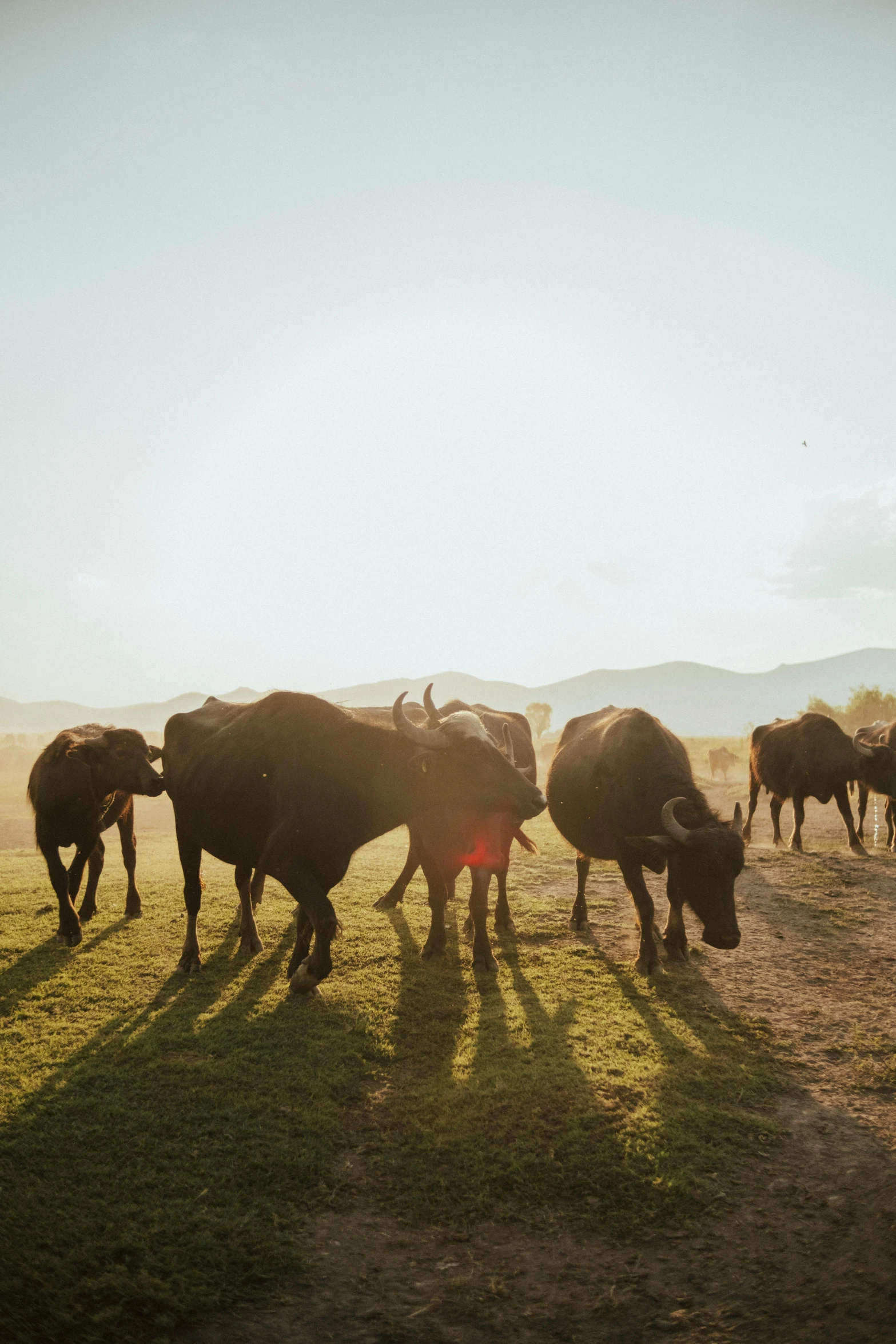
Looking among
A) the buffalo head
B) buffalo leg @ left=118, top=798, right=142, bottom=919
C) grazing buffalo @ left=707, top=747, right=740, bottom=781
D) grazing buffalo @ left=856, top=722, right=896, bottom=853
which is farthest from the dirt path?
grazing buffalo @ left=707, top=747, right=740, bottom=781

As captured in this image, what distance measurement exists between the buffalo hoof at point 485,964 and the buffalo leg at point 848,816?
32.8ft

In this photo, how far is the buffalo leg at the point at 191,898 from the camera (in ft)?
23.8

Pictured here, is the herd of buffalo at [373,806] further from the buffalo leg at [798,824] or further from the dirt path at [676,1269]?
the buffalo leg at [798,824]

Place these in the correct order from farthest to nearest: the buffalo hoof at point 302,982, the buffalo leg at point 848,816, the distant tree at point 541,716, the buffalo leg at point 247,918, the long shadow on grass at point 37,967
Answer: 1. the distant tree at point 541,716
2. the buffalo leg at point 848,816
3. the buffalo leg at point 247,918
4. the long shadow on grass at point 37,967
5. the buffalo hoof at point 302,982

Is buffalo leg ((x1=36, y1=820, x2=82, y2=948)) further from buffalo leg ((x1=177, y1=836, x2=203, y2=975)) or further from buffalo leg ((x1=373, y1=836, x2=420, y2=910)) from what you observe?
buffalo leg ((x1=373, y1=836, x2=420, y2=910))

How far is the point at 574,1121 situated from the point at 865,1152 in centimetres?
164

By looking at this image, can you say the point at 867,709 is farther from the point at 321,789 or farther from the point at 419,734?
the point at 321,789

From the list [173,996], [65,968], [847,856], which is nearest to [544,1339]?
[173,996]

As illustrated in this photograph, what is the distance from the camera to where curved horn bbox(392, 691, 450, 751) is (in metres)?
6.17

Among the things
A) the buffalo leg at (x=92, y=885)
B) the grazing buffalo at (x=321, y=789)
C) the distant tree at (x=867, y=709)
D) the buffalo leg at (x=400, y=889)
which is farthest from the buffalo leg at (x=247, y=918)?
the distant tree at (x=867, y=709)

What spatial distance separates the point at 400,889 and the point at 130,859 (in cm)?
367

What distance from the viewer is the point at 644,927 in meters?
7.25

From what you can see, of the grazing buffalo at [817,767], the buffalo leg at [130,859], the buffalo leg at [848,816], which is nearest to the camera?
the buffalo leg at [130,859]

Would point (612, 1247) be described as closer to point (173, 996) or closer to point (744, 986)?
point (744, 986)
